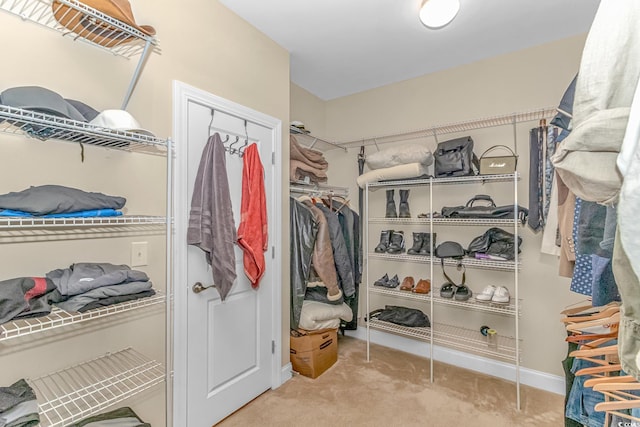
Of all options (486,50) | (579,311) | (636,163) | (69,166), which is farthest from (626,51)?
(486,50)

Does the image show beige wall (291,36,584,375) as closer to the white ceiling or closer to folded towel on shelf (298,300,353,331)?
the white ceiling

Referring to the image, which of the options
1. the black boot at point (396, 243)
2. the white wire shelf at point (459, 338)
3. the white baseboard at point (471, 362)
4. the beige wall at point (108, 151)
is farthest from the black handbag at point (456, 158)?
the beige wall at point (108, 151)

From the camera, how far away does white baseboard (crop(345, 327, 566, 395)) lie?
94.0 inches

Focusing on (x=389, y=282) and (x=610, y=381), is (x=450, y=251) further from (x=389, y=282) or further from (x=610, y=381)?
(x=610, y=381)

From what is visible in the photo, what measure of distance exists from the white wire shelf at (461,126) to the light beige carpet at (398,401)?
2082mm

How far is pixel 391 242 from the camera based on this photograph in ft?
9.71

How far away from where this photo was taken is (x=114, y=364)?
1.47 m

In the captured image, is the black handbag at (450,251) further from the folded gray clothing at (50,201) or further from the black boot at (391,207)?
the folded gray clothing at (50,201)

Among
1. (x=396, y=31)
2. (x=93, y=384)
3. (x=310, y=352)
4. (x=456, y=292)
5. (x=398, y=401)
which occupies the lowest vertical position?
(x=398, y=401)

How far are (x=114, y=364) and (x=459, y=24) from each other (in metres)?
2.93

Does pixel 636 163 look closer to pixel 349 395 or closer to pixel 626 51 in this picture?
pixel 626 51

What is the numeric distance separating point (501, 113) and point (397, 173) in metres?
0.97

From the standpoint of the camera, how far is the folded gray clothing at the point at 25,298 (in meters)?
1.00

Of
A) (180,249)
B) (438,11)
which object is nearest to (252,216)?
(180,249)
